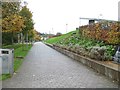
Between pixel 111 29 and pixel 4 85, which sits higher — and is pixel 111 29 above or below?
above

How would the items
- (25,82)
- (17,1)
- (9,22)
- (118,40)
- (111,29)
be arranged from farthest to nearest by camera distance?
(9,22) → (17,1) → (111,29) → (118,40) → (25,82)

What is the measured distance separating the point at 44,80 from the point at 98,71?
3.09 m

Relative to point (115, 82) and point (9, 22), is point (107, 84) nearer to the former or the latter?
point (115, 82)

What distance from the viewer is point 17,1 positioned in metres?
21.2

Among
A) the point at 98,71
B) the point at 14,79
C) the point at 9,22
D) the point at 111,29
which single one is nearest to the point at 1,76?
the point at 14,79

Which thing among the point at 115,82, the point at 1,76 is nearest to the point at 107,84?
the point at 115,82

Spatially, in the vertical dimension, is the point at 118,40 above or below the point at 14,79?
above

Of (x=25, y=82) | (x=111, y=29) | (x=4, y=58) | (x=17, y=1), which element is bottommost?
(x=25, y=82)

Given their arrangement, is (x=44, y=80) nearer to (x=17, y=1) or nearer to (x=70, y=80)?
(x=70, y=80)

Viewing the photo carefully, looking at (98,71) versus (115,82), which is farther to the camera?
(98,71)

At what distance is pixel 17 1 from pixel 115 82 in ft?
43.2

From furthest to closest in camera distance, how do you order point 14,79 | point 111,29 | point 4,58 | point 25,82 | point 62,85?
1. point 111,29
2. point 4,58
3. point 14,79
4. point 25,82
5. point 62,85

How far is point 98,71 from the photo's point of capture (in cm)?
1281

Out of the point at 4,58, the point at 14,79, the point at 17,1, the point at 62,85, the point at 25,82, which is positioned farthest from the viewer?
the point at 17,1
